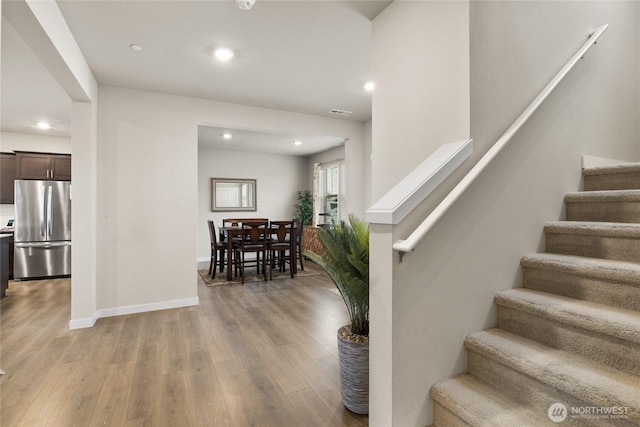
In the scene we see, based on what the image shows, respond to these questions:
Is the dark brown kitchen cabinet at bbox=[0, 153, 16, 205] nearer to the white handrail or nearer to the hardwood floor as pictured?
the hardwood floor

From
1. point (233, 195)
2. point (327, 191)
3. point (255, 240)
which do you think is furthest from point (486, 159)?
point (233, 195)

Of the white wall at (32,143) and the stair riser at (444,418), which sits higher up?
the white wall at (32,143)

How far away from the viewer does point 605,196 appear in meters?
1.86

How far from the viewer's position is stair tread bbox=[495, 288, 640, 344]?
122cm

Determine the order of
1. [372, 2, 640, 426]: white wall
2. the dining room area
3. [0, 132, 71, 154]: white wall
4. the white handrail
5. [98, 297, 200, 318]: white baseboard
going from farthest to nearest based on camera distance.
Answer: the dining room area < [0, 132, 71, 154]: white wall < [98, 297, 200, 318]: white baseboard < [372, 2, 640, 426]: white wall < the white handrail

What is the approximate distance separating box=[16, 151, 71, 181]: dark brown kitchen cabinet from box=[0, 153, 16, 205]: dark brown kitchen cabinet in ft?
0.64

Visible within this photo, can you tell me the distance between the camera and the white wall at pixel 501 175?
145 cm

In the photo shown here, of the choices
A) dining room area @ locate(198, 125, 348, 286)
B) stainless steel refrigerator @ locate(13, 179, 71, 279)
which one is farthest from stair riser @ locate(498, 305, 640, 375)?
stainless steel refrigerator @ locate(13, 179, 71, 279)

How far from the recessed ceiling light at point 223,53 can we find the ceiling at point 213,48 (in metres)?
0.05

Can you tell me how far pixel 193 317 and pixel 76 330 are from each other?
108 centimetres

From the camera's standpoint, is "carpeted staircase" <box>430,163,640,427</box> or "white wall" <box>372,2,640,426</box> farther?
"white wall" <box>372,2,640,426</box>

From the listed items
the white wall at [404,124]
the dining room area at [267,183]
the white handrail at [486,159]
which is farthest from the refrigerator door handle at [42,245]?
the white handrail at [486,159]

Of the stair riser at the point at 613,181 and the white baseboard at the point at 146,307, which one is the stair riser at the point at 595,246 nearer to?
the stair riser at the point at 613,181

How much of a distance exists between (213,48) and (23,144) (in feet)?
17.3
